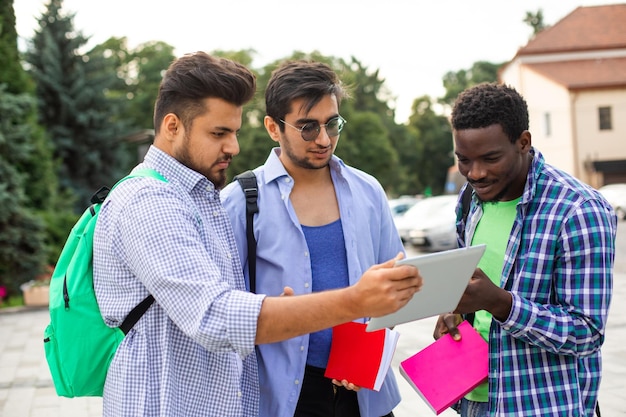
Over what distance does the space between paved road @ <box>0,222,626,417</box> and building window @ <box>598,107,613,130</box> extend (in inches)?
1158

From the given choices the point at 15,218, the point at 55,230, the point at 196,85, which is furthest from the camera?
the point at 55,230

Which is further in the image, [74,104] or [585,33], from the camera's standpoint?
[585,33]

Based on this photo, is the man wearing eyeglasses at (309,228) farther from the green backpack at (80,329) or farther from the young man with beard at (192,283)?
the green backpack at (80,329)

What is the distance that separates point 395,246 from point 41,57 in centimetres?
2855

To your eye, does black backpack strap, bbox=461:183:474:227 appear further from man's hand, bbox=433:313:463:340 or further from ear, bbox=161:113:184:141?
ear, bbox=161:113:184:141

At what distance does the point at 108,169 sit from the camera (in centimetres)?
2986

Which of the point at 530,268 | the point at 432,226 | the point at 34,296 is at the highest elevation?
the point at 530,268

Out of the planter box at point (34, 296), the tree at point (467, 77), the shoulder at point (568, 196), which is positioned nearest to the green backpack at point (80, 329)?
the shoulder at point (568, 196)

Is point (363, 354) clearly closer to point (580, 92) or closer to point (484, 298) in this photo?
point (484, 298)

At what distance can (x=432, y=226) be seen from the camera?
723 inches

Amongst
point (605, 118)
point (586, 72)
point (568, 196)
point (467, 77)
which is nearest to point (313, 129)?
point (568, 196)

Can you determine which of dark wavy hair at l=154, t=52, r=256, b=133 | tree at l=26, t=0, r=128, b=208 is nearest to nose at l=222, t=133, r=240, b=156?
dark wavy hair at l=154, t=52, r=256, b=133

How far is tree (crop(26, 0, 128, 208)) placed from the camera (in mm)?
28389

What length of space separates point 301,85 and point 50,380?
5640 millimetres
